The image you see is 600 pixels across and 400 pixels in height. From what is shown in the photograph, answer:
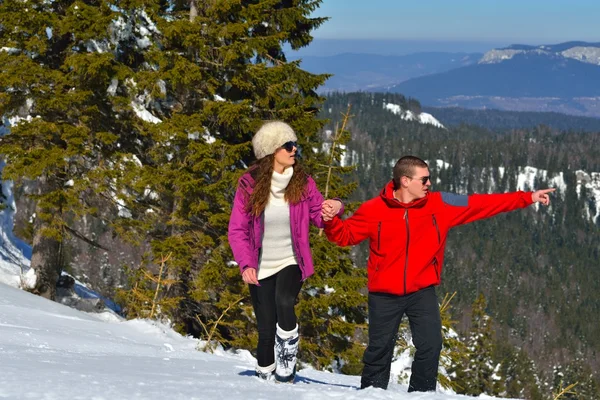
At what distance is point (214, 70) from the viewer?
Result: 1204 cm

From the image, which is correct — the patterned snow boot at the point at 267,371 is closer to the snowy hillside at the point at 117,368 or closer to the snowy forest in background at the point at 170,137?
the snowy hillside at the point at 117,368

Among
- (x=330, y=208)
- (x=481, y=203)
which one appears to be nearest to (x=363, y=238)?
(x=330, y=208)

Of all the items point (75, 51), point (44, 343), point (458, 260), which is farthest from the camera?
point (458, 260)

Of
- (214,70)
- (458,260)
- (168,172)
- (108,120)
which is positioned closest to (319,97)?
(214,70)

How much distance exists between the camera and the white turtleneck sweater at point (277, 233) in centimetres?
425

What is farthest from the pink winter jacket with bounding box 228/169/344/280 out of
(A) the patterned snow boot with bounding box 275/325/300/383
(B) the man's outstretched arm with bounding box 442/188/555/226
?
A: (B) the man's outstretched arm with bounding box 442/188/555/226

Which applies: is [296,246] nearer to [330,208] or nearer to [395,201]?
[330,208]

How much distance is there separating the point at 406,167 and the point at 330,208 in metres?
0.57

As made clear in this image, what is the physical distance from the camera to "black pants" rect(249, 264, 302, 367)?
433cm

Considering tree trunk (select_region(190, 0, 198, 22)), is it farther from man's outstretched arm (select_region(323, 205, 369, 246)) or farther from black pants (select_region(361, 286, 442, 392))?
black pants (select_region(361, 286, 442, 392))

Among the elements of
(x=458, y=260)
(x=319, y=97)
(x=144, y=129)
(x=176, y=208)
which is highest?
(x=319, y=97)

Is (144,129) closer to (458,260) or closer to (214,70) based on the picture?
(214,70)

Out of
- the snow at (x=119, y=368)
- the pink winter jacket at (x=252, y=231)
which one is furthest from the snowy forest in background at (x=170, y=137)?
the pink winter jacket at (x=252, y=231)

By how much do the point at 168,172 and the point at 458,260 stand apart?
13299 centimetres
